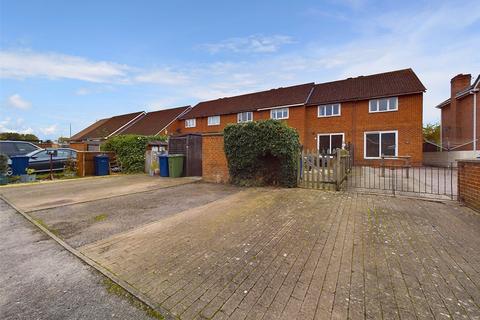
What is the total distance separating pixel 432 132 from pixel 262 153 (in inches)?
1041

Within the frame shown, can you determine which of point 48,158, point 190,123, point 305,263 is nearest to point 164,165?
point 48,158

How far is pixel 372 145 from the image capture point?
1706cm

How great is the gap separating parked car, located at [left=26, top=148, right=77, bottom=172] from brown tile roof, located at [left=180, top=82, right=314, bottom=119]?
49.1 feet

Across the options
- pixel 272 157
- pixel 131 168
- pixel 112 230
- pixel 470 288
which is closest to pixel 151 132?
pixel 131 168

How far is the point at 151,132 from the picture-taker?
26781 millimetres

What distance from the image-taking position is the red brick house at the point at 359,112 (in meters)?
15.8

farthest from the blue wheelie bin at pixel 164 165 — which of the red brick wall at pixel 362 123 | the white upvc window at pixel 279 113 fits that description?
the white upvc window at pixel 279 113

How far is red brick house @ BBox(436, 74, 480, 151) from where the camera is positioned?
16.0 m

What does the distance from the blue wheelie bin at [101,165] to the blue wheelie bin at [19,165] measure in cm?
302

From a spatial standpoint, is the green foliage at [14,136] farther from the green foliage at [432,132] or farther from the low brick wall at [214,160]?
the green foliage at [432,132]

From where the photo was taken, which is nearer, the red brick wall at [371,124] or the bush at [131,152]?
the bush at [131,152]

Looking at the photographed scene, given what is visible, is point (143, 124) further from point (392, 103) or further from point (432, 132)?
point (432, 132)

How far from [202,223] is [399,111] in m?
17.6

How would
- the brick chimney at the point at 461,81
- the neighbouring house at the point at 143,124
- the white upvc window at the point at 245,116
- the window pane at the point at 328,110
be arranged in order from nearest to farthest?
the brick chimney at the point at 461,81
the window pane at the point at 328,110
the white upvc window at the point at 245,116
the neighbouring house at the point at 143,124
